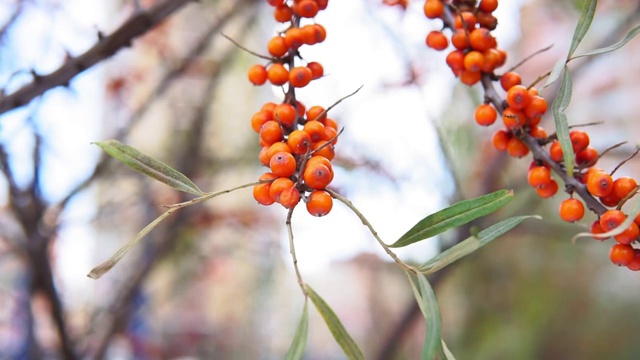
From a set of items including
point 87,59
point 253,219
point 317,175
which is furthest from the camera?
point 253,219

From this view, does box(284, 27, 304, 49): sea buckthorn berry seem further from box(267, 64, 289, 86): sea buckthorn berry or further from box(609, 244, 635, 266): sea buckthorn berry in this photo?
box(609, 244, 635, 266): sea buckthorn berry

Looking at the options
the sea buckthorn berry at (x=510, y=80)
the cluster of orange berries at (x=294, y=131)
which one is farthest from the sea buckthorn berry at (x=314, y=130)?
the sea buckthorn berry at (x=510, y=80)

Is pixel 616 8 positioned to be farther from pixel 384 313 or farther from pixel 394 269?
pixel 384 313

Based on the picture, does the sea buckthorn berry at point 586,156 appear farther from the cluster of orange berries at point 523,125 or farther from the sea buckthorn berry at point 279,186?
the sea buckthorn berry at point 279,186

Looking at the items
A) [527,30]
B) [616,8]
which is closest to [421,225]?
[616,8]

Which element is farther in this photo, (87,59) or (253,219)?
(253,219)

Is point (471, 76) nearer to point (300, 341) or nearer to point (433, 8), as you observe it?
point (433, 8)

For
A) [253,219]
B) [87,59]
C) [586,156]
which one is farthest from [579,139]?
[253,219]
